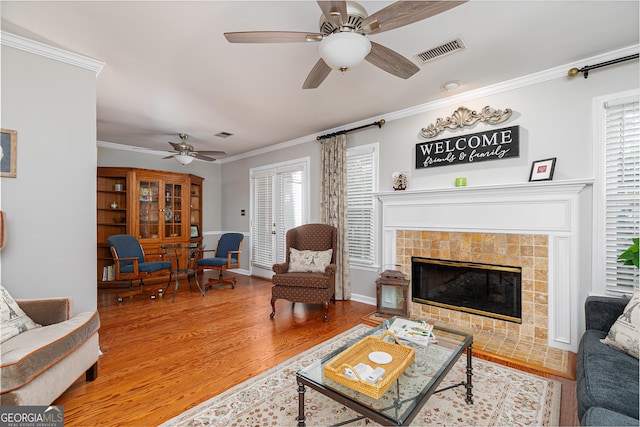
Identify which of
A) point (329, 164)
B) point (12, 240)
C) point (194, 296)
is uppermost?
point (329, 164)

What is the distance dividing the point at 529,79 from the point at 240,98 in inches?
123

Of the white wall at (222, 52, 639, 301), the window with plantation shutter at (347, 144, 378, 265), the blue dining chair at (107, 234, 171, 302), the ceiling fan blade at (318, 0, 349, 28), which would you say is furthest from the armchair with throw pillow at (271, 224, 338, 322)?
the ceiling fan blade at (318, 0, 349, 28)

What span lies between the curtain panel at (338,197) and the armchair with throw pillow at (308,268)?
11.5 inches

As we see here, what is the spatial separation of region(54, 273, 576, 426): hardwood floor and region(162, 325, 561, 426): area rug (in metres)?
0.12

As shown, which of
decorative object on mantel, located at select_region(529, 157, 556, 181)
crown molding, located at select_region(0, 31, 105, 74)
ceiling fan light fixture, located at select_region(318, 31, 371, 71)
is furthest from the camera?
decorative object on mantel, located at select_region(529, 157, 556, 181)

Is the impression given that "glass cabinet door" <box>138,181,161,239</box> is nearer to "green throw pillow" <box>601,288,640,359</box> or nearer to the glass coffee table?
the glass coffee table

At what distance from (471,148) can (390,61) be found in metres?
1.79

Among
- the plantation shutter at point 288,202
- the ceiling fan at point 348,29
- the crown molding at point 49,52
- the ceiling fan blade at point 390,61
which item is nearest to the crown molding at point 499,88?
the plantation shutter at point 288,202

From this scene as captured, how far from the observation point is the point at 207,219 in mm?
6738

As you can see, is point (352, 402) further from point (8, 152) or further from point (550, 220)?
point (8, 152)

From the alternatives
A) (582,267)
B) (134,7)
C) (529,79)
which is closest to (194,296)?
(134,7)

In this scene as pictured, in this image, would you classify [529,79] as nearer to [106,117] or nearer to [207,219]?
[106,117]

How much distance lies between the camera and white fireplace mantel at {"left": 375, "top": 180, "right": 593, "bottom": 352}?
102 inches

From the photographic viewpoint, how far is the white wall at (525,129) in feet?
8.52
